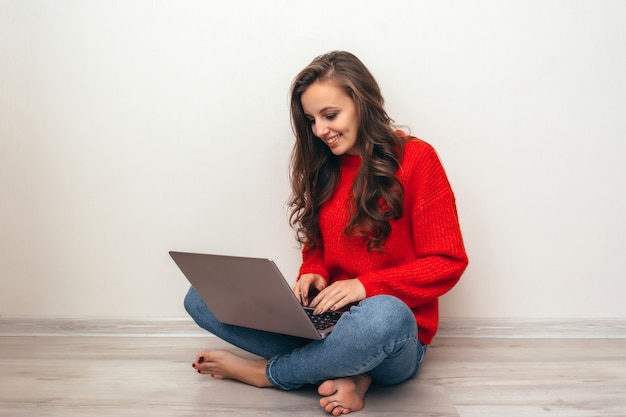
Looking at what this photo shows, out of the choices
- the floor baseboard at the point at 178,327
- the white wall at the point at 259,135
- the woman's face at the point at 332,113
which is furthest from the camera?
the floor baseboard at the point at 178,327

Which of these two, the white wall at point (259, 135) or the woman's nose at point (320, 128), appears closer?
the woman's nose at point (320, 128)

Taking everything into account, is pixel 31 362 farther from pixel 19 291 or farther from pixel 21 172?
pixel 21 172

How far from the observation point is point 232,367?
1388 millimetres

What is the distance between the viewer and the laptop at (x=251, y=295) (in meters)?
1.12

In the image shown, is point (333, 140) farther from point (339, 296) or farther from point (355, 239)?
point (339, 296)

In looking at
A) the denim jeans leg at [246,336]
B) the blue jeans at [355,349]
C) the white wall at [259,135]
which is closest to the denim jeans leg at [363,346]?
the blue jeans at [355,349]

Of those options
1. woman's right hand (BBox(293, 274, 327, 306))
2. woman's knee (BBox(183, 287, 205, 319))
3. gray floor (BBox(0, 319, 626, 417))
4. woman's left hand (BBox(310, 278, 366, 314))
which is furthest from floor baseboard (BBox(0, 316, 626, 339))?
woman's left hand (BBox(310, 278, 366, 314))

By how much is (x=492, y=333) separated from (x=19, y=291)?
4.65 feet

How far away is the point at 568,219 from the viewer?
1782mm

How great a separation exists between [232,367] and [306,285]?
25 centimetres

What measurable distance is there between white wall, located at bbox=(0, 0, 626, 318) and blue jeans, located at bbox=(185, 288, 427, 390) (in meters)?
0.40

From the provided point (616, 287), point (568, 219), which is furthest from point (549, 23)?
point (616, 287)

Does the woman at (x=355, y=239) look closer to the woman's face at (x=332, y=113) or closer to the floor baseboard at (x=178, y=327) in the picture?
the woman's face at (x=332, y=113)

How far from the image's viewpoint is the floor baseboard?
1.80m
